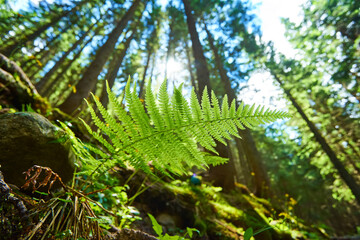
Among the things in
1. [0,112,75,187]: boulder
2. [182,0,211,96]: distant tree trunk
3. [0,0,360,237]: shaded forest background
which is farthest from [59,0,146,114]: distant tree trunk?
[0,112,75,187]: boulder

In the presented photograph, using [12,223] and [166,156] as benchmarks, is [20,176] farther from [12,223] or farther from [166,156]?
[166,156]

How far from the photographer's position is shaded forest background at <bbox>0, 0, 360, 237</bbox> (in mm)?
6750

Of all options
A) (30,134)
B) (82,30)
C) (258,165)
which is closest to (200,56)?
(258,165)

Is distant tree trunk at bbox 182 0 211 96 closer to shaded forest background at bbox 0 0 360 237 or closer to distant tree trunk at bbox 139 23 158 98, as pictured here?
shaded forest background at bbox 0 0 360 237

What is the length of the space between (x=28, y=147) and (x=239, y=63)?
12478 mm

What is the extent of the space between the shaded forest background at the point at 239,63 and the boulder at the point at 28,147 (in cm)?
255

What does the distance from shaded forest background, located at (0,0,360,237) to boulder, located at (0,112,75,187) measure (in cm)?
255

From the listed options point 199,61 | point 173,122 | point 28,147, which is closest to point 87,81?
point 199,61

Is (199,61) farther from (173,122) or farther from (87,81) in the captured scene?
(173,122)

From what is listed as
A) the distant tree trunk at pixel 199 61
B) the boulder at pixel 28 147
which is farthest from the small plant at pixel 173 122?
the distant tree trunk at pixel 199 61

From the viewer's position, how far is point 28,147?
3.89ft

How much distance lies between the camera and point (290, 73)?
13203 mm

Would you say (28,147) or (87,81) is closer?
(28,147)

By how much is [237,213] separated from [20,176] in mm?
3457
